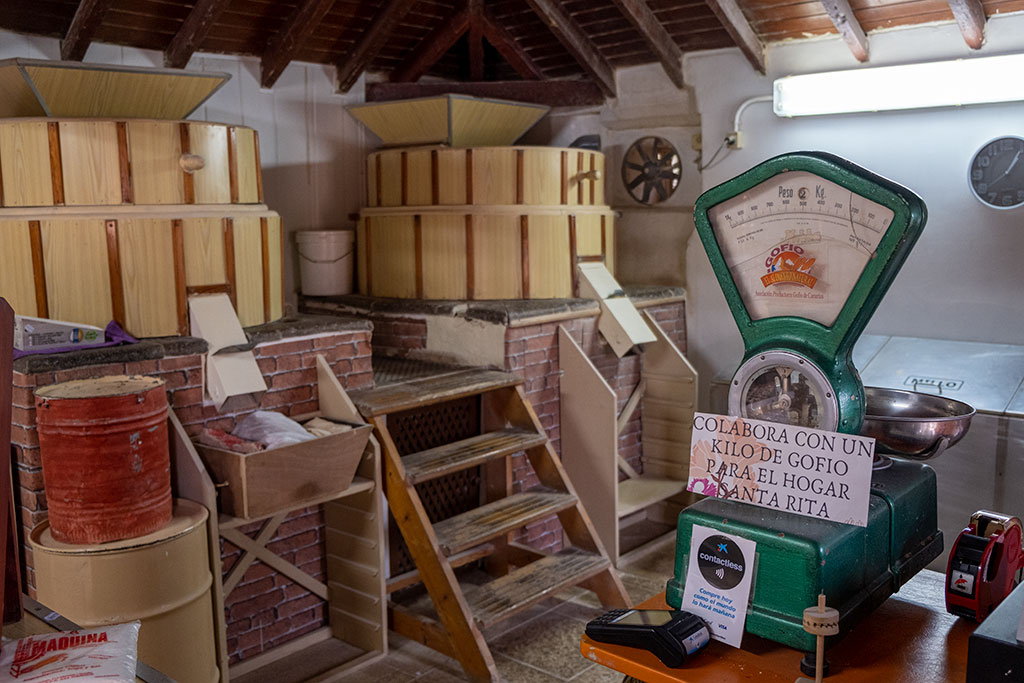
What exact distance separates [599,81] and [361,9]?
5.60 ft

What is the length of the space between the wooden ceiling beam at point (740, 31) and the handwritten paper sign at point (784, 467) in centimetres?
367

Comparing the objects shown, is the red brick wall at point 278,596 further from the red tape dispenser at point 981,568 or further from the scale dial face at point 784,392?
the red tape dispenser at point 981,568

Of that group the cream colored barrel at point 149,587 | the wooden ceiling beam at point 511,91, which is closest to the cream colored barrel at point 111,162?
the cream colored barrel at point 149,587

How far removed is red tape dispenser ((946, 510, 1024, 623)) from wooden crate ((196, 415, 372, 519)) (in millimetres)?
2337

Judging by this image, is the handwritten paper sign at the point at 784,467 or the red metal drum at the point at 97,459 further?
the red metal drum at the point at 97,459

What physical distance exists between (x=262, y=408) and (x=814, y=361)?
8.68 feet

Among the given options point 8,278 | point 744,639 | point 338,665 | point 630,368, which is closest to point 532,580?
point 338,665

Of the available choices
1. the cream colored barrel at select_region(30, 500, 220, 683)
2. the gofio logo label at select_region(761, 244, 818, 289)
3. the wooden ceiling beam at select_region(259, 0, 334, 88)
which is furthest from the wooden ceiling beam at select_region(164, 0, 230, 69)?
the gofio logo label at select_region(761, 244, 818, 289)

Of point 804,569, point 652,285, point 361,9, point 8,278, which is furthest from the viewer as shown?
point 652,285

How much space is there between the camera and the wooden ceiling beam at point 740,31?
498 cm

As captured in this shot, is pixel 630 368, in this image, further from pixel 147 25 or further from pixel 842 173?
pixel 842 173

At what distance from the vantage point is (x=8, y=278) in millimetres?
3484

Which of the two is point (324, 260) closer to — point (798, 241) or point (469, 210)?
point (469, 210)

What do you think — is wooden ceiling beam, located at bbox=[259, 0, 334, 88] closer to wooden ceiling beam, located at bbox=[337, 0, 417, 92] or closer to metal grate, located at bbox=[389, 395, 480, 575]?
wooden ceiling beam, located at bbox=[337, 0, 417, 92]
